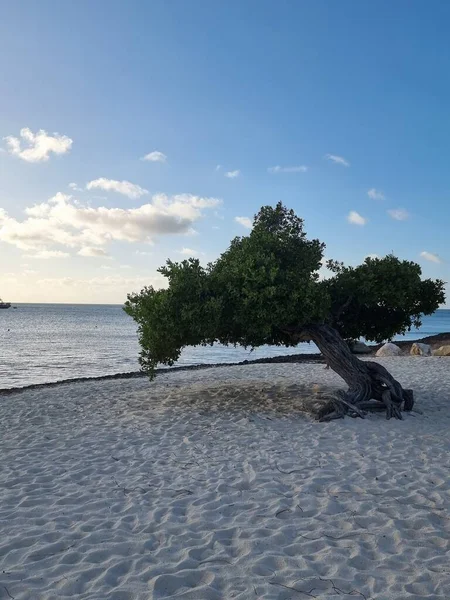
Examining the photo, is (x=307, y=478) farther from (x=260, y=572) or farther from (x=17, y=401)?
(x=17, y=401)

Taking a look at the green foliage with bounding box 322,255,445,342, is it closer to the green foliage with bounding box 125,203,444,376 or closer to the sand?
the green foliage with bounding box 125,203,444,376

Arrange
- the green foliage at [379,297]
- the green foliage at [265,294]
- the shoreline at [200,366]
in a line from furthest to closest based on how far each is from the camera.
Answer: the shoreline at [200,366]
the green foliage at [379,297]
the green foliage at [265,294]

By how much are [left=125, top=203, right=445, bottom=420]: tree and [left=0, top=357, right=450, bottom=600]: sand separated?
143 cm

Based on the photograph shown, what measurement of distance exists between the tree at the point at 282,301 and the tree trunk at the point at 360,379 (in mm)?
28

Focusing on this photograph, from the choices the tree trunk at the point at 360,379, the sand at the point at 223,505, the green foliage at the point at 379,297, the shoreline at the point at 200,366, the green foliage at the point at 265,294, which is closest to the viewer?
the sand at the point at 223,505

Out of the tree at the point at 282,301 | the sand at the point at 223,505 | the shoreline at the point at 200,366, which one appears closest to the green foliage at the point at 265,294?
the tree at the point at 282,301

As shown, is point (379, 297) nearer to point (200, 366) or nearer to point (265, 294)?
point (265, 294)

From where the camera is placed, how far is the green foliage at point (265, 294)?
474 inches

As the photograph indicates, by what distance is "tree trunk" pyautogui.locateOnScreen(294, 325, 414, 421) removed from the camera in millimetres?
12938

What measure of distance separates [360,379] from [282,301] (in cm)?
352

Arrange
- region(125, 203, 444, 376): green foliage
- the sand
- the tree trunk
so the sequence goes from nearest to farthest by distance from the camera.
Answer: the sand < region(125, 203, 444, 376): green foliage < the tree trunk

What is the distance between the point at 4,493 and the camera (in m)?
7.18

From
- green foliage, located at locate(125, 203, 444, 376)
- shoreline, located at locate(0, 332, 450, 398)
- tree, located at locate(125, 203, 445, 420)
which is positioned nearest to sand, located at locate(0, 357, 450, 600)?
tree, located at locate(125, 203, 445, 420)

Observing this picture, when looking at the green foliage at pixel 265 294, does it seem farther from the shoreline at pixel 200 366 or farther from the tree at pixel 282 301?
the shoreline at pixel 200 366
